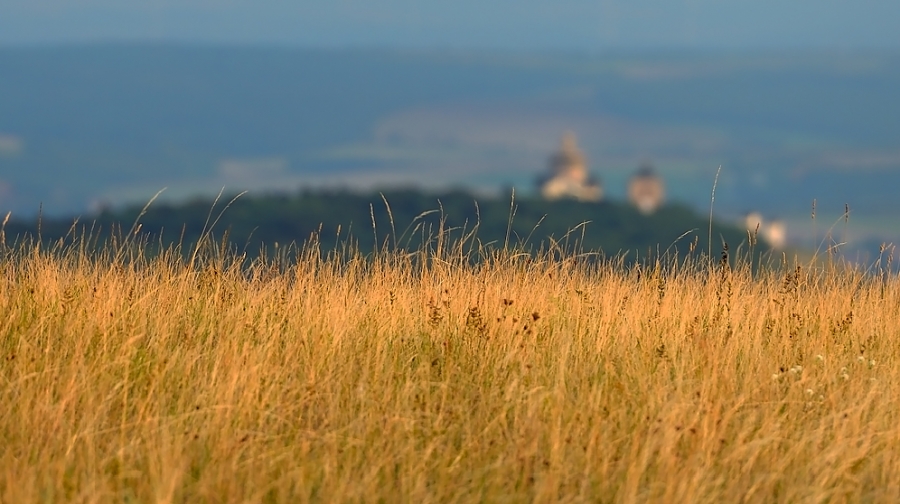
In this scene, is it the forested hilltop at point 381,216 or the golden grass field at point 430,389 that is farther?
the forested hilltop at point 381,216

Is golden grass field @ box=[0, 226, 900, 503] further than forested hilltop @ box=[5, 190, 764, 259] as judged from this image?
No

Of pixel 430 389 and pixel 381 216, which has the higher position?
pixel 430 389

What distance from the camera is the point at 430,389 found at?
6.04 metres

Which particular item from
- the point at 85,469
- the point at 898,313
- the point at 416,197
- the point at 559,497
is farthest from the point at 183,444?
the point at 416,197

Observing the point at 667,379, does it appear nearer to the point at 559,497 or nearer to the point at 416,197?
the point at 559,497

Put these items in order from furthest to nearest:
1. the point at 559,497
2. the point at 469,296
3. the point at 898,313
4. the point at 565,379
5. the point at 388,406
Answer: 1. the point at 898,313
2. the point at 469,296
3. the point at 565,379
4. the point at 388,406
5. the point at 559,497

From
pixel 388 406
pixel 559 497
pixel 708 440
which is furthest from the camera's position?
pixel 388 406

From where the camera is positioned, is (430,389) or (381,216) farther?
(381,216)

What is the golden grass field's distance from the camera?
16.3 ft

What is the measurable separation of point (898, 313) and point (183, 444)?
4.97 m

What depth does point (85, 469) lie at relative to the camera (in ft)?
16.2

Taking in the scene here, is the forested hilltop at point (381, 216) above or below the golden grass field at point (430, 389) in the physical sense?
below

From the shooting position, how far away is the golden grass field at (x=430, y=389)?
497 centimetres

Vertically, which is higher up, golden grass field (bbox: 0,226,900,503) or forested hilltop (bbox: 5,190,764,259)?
golden grass field (bbox: 0,226,900,503)
